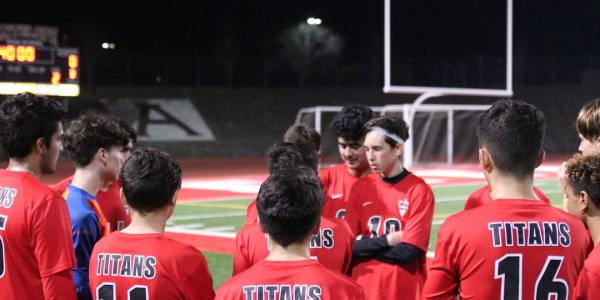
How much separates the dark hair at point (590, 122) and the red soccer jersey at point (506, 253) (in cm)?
82

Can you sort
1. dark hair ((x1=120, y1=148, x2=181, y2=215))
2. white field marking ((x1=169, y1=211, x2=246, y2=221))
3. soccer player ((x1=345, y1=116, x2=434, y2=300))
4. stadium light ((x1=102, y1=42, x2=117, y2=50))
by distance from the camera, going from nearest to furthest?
dark hair ((x1=120, y1=148, x2=181, y2=215)) < soccer player ((x1=345, y1=116, x2=434, y2=300)) < white field marking ((x1=169, y1=211, x2=246, y2=221)) < stadium light ((x1=102, y1=42, x2=117, y2=50))

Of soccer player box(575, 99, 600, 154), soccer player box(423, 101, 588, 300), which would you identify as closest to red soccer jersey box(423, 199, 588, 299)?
soccer player box(423, 101, 588, 300)

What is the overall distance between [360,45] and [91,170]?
39616 mm

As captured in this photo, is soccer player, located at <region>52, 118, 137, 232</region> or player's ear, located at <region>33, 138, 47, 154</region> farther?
soccer player, located at <region>52, 118, 137, 232</region>

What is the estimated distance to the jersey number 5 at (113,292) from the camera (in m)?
3.10

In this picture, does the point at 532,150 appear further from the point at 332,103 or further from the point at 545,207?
the point at 332,103

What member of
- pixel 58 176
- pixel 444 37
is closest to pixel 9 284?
pixel 444 37

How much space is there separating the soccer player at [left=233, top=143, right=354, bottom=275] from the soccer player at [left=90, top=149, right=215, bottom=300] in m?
0.43

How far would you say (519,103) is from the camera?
299 centimetres

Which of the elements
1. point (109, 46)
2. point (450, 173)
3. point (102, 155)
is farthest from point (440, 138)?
point (102, 155)

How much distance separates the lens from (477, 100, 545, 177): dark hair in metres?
2.89

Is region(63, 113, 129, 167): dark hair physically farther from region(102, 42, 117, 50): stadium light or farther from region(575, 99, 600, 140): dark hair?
region(102, 42, 117, 50): stadium light

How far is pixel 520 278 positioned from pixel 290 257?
829 millimetres

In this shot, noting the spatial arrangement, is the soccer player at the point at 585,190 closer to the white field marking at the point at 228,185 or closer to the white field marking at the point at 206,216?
the white field marking at the point at 206,216
